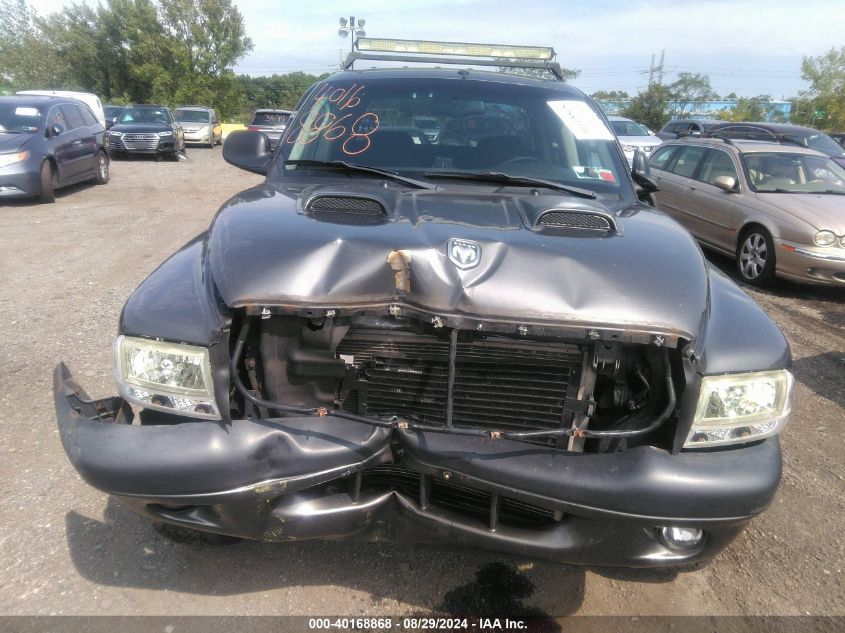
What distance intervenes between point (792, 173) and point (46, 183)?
1099 centimetres

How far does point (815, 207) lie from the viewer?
7.11 m

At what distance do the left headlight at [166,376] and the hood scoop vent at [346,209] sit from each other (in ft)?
2.13

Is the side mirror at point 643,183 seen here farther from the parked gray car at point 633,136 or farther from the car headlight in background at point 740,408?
the parked gray car at point 633,136

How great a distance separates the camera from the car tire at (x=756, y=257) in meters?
7.14

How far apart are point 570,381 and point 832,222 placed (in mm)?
6178

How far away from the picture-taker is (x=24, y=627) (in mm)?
2264

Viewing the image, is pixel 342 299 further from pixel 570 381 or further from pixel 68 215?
pixel 68 215

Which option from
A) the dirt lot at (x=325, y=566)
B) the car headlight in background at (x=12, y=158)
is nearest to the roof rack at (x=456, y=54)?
the dirt lot at (x=325, y=566)

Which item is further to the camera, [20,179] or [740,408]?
[20,179]

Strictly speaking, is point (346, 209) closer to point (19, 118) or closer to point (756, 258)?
point (756, 258)

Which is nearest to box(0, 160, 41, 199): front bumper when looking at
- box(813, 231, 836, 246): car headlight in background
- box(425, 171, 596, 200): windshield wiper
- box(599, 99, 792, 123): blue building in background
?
box(425, 171, 596, 200): windshield wiper

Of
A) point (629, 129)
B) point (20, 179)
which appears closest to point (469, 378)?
point (20, 179)

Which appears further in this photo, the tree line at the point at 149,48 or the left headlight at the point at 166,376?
the tree line at the point at 149,48

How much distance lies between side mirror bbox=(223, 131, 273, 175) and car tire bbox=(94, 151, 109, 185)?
1084 centimetres
